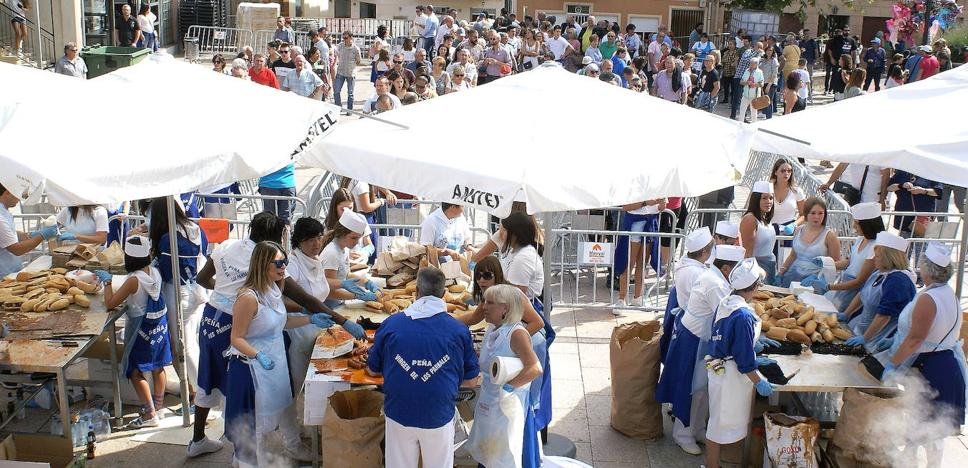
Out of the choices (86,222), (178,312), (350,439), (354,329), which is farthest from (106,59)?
(350,439)

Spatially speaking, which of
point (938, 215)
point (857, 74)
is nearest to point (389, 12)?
point (857, 74)

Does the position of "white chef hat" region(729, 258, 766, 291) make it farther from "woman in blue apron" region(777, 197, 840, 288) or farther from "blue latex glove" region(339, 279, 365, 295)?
"blue latex glove" region(339, 279, 365, 295)

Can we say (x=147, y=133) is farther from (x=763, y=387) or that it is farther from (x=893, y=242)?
(x=893, y=242)

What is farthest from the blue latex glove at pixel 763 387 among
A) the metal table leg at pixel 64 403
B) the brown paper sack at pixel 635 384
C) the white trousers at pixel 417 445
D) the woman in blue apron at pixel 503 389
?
the metal table leg at pixel 64 403

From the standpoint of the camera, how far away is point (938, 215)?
11094 mm

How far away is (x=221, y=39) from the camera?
31.5m

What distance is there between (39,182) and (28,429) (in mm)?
2931

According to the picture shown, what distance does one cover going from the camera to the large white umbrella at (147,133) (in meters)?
5.76

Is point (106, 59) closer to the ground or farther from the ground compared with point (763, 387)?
farther from the ground

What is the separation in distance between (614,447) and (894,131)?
10.5ft

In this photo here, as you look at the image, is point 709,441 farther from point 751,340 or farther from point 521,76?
point 521,76

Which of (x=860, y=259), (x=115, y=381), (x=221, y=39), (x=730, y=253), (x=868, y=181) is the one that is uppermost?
(x=221, y=39)

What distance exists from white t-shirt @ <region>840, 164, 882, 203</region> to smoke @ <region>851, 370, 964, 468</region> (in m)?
6.00

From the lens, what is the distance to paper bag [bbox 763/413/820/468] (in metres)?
7.00
